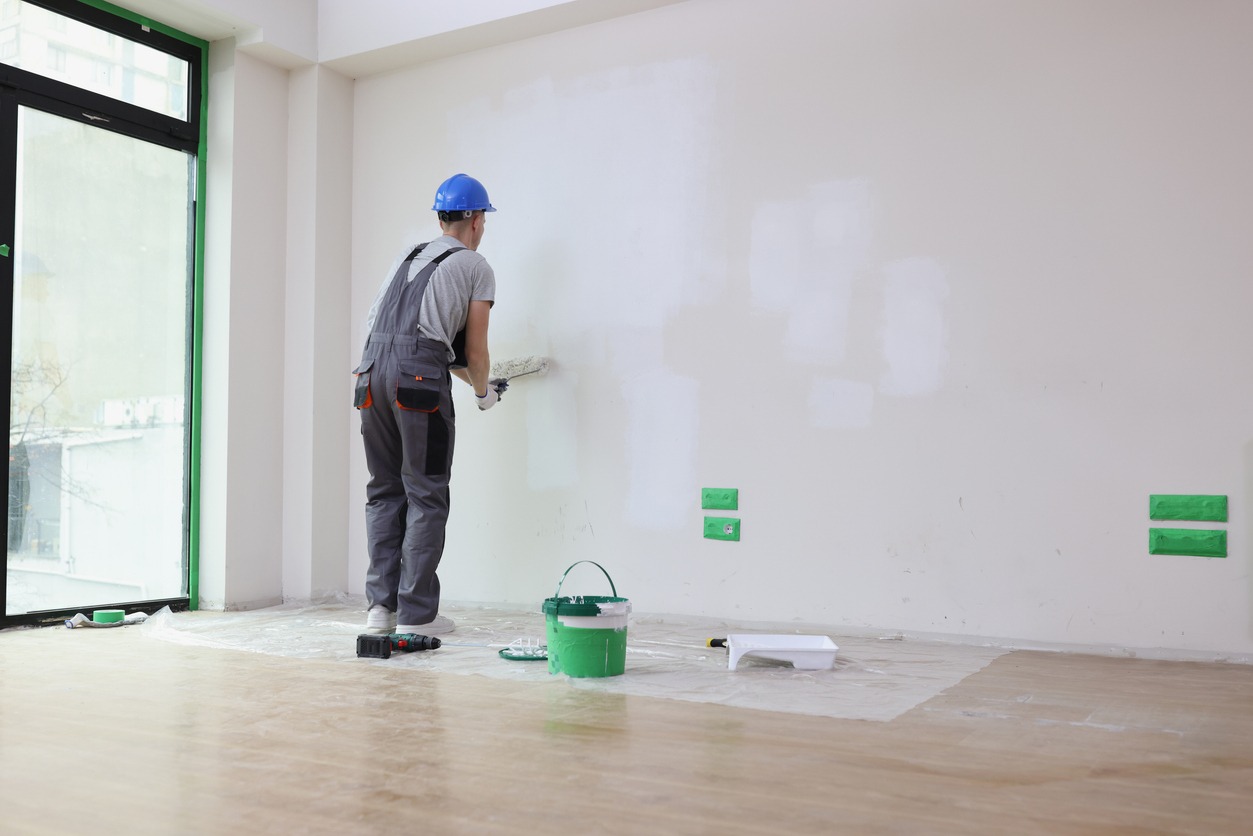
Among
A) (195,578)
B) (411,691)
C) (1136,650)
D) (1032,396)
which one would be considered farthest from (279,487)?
(1136,650)

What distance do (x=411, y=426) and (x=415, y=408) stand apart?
0.07m

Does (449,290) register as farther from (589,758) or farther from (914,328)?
(589,758)

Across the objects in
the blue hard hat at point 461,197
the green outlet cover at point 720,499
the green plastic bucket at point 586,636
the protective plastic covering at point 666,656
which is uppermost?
the blue hard hat at point 461,197

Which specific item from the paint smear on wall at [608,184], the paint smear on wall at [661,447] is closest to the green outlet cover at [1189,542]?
the paint smear on wall at [661,447]

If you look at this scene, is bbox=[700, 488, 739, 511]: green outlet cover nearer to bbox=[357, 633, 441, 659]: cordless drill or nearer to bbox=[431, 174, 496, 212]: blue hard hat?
bbox=[357, 633, 441, 659]: cordless drill

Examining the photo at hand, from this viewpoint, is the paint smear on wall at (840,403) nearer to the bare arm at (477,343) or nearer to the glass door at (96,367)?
the bare arm at (477,343)

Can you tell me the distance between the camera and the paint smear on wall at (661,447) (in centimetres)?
386

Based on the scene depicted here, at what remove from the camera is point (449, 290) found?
11.4ft

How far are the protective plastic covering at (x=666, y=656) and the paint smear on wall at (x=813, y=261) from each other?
0.99m

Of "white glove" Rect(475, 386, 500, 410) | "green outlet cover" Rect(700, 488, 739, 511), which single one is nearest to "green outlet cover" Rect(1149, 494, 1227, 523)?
"green outlet cover" Rect(700, 488, 739, 511)

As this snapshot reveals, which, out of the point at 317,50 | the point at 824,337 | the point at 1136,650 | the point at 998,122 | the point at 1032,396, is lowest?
the point at 1136,650

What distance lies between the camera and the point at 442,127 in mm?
4539

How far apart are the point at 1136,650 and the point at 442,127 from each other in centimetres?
332

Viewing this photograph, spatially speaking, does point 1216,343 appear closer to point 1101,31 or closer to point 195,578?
A: point 1101,31
